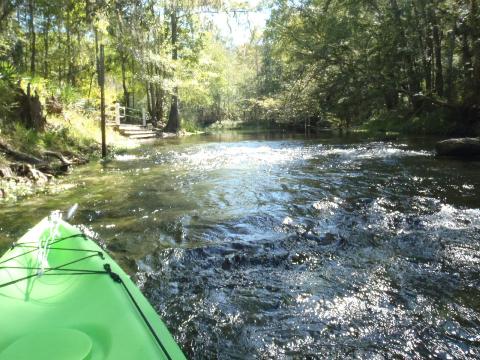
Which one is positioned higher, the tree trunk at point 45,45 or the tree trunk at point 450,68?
the tree trunk at point 45,45

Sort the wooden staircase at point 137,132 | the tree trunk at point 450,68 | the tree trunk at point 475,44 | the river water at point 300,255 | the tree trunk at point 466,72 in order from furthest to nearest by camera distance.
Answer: the wooden staircase at point 137,132 → the tree trunk at point 450,68 → the tree trunk at point 466,72 → the tree trunk at point 475,44 → the river water at point 300,255

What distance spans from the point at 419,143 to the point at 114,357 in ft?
50.1

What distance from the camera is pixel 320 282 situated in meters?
3.86

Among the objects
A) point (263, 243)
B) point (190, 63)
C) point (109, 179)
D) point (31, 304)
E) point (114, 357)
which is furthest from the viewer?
point (190, 63)

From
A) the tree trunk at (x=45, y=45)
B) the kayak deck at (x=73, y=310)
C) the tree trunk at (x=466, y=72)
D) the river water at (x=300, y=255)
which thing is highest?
the tree trunk at (x=45, y=45)

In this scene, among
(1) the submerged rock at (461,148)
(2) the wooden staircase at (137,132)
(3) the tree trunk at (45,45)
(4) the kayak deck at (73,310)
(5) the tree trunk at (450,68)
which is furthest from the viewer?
(2) the wooden staircase at (137,132)

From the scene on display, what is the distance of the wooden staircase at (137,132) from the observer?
20.8 meters

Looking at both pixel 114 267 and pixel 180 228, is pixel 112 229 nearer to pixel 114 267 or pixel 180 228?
pixel 180 228

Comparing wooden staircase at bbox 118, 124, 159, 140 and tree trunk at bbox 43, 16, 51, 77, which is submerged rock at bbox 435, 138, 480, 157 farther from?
tree trunk at bbox 43, 16, 51, 77

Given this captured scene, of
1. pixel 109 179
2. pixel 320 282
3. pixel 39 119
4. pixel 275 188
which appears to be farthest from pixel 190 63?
pixel 320 282

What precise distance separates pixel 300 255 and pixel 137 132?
19.5 meters

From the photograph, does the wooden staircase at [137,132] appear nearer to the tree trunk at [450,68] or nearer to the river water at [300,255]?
the river water at [300,255]

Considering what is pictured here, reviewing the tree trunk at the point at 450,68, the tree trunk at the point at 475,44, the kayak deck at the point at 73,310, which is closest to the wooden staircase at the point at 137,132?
the tree trunk at the point at 450,68

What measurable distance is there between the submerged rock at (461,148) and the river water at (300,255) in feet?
5.85
